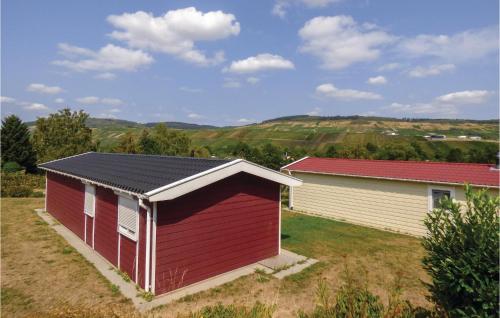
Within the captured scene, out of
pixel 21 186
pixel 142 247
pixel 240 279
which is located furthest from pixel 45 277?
pixel 21 186

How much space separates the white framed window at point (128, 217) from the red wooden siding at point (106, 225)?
0.49 m

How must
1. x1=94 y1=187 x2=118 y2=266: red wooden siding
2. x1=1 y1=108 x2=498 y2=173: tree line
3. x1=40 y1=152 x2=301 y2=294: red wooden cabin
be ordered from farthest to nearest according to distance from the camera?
x1=1 y1=108 x2=498 y2=173: tree line → x1=94 y1=187 x2=118 y2=266: red wooden siding → x1=40 y1=152 x2=301 y2=294: red wooden cabin

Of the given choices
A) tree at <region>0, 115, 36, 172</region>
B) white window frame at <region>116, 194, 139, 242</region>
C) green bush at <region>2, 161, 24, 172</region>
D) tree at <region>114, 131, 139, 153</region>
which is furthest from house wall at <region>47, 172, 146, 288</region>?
tree at <region>0, 115, 36, 172</region>

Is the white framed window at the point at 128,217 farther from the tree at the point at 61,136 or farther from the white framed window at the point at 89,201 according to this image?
the tree at the point at 61,136

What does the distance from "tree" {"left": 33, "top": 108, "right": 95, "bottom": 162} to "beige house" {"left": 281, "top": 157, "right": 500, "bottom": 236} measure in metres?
25.6

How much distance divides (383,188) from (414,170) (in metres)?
1.72

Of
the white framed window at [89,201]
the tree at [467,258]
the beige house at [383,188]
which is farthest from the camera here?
the beige house at [383,188]

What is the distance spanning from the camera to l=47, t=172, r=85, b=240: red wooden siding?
12109 mm

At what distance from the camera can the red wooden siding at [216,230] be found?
760cm

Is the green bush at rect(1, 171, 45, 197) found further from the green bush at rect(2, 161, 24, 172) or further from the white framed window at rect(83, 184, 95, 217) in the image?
the white framed window at rect(83, 184, 95, 217)

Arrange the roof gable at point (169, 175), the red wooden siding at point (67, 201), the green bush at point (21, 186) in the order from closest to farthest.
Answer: the roof gable at point (169, 175)
the red wooden siding at point (67, 201)
the green bush at point (21, 186)

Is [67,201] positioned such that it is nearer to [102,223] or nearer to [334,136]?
[102,223]

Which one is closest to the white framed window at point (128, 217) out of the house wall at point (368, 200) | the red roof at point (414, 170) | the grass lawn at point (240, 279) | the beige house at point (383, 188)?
the grass lawn at point (240, 279)

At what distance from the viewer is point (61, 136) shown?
33.9 metres
